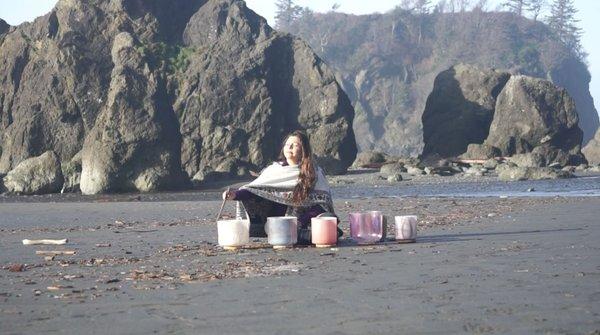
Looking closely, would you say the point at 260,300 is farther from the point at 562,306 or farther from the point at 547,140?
the point at 547,140

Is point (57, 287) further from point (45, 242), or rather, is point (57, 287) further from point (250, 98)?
point (250, 98)

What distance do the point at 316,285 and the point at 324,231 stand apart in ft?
12.5

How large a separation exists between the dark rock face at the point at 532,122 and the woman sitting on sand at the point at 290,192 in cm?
5618

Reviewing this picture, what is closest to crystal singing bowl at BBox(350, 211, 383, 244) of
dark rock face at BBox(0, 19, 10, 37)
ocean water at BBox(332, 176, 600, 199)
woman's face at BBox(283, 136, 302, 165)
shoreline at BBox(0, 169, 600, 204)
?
woman's face at BBox(283, 136, 302, 165)

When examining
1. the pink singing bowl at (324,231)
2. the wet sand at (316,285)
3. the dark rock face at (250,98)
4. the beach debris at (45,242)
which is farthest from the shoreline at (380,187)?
the pink singing bowl at (324,231)

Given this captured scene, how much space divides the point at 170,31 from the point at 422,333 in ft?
212

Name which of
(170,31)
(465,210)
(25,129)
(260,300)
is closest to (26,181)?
(25,129)

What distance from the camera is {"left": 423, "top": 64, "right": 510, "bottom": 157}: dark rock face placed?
233 ft

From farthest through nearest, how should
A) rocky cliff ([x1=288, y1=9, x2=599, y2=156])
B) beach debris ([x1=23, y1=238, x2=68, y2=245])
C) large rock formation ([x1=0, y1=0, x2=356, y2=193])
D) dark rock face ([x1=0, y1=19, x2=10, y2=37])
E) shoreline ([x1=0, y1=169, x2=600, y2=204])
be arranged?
rocky cliff ([x1=288, y1=9, x2=599, y2=156]) < dark rock face ([x1=0, y1=19, x2=10, y2=37]) < large rock formation ([x1=0, y1=0, x2=356, y2=193]) < shoreline ([x1=0, y1=169, x2=600, y2=204]) < beach debris ([x1=23, y1=238, x2=68, y2=245])

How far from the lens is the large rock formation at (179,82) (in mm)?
56438

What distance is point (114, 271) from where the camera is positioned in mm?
10844

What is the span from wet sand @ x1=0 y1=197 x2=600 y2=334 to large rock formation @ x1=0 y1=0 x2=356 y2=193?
35020mm

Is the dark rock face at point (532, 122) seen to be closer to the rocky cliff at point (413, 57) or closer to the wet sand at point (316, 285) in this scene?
the rocky cliff at point (413, 57)

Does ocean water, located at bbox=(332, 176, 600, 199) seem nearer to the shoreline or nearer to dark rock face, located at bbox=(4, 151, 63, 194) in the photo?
the shoreline
